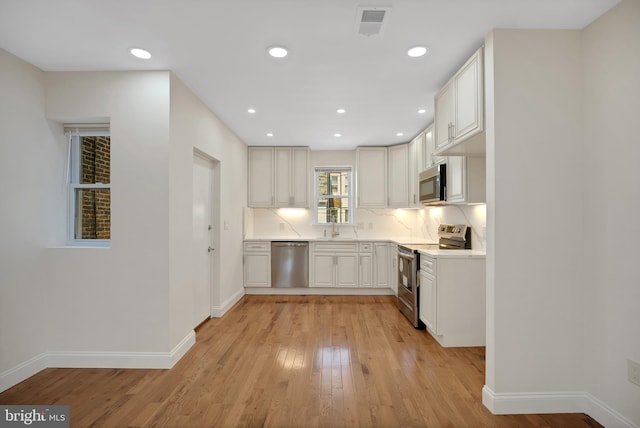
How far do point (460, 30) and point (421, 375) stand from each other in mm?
2532

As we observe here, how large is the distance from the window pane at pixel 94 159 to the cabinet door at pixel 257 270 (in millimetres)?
2574

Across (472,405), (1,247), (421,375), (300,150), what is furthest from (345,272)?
(1,247)

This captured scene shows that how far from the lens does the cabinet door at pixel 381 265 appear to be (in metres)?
5.03

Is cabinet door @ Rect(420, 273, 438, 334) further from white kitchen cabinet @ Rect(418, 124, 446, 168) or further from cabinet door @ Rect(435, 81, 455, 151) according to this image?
white kitchen cabinet @ Rect(418, 124, 446, 168)

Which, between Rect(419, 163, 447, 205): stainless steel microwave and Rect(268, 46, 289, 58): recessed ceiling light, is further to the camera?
Rect(419, 163, 447, 205): stainless steel microwave

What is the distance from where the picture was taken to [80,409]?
2.07 m

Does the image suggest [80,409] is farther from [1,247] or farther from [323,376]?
[323,376]

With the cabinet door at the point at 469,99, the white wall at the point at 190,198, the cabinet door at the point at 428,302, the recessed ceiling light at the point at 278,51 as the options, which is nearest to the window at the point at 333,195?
the white wall at the point at 190,198

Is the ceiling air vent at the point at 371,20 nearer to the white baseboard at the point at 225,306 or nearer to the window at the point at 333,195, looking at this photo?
the white baseboard at the point at 225,306

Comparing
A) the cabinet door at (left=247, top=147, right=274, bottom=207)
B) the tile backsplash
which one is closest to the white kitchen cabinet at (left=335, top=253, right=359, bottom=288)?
the tile backsplash

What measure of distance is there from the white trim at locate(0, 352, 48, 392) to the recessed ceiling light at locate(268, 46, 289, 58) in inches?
120

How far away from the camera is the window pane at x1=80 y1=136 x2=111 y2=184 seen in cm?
286

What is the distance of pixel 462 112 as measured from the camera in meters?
2.44

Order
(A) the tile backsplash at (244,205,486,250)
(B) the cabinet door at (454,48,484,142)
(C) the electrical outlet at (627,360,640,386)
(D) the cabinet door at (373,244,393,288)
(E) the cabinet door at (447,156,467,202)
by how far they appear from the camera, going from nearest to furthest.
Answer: (C) the electrical outlet at (627,360,640,386) → (B) the cabinet door at (454,48,484,142) → (E) the cabinet door at (447,156,467,202) → (D) the cabinet door at (373,244,393,288) → (A) the tile backsplash at (244,205,486,250)
